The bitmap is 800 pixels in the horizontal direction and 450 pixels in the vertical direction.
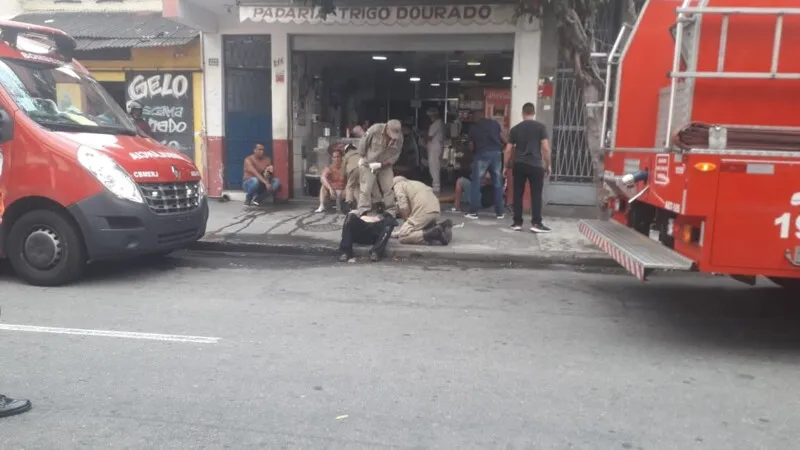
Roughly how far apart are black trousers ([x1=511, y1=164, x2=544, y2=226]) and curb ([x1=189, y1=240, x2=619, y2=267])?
156cm

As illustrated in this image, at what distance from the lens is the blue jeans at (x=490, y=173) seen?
1069 centimetres

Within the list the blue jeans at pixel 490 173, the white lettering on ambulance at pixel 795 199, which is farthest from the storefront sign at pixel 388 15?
the white lettering on ambulance at pixel 795 199

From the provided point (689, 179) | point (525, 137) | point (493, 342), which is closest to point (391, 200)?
point (525, 137)

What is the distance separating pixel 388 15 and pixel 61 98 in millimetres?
5944

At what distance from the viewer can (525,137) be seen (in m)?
9.48

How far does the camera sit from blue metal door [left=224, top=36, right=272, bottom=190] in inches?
485

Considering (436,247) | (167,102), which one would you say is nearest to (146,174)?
(436,247)

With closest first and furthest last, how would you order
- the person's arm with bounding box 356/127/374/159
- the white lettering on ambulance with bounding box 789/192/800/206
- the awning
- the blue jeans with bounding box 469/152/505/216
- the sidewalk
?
1. the white lettering on ambulance with bounding box 789/192/800/206
2. the person's arm with bounding box 356/127/374/159
3. the sidewalk
4. the blue jeans with bounding box 469/152/505/216
5. the awning

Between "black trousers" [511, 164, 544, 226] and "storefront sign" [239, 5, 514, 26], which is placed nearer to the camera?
"black trousers" [511, 164, 544, 226]

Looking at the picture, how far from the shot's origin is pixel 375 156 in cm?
822

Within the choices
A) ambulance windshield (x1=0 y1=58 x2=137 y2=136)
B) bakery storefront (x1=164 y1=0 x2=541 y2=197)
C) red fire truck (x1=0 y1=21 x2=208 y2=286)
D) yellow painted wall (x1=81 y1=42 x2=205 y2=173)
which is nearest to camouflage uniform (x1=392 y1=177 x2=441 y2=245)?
red fire truck (x1=0 y1=21 x2=208 y2=286)

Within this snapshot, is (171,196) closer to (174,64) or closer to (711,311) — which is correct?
(711,311)

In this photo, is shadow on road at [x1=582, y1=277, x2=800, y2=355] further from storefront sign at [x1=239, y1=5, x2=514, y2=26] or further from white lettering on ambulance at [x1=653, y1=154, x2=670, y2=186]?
storefront sign at [x1=239, y1=5, x2=514, y2=26]

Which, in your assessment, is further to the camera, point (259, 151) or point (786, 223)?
point (259, 151)
